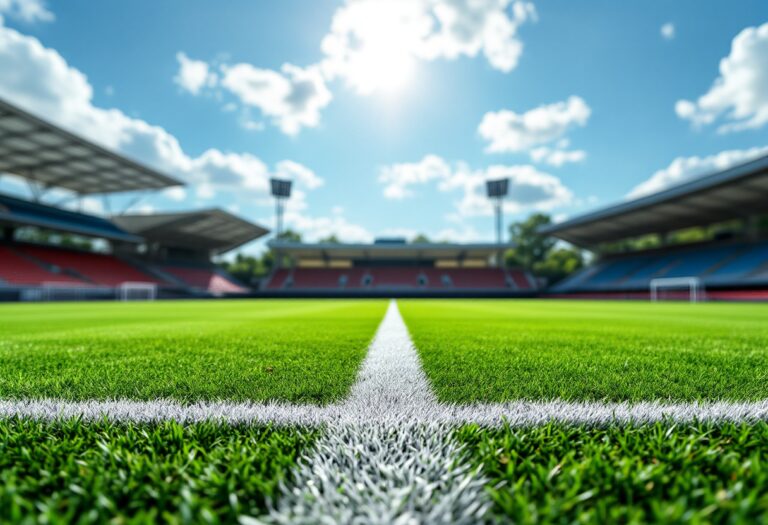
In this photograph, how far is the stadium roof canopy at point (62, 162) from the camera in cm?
1888

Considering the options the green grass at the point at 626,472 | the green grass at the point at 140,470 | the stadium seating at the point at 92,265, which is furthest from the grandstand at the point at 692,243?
the stadium seating at the point at 92,265

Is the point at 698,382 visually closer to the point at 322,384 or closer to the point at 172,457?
the point at 322,384

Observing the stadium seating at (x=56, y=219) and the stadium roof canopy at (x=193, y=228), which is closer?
the stadium seating at (x=56, y=219)

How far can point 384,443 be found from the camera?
974mm

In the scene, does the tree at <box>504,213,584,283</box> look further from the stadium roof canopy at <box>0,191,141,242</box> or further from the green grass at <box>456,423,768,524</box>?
the green grass at <box>456,423,768,524</box>

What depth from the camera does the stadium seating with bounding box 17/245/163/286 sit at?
26.2 metres

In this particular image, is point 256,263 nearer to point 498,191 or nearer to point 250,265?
point 250,265

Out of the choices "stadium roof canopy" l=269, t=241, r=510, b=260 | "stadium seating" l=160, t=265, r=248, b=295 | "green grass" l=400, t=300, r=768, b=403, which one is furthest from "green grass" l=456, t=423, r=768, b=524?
"stadium seating" l=160, t=265, r=248, b=295

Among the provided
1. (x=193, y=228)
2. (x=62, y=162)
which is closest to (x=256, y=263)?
(x=193, y=228)

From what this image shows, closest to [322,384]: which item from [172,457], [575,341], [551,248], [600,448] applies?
[172,457]

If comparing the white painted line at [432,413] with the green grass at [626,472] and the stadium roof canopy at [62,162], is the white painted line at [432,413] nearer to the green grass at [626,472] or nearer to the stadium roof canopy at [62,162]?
the green grass at [626,472]

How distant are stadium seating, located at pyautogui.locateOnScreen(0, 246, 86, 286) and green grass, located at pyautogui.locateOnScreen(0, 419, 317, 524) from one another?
91.1 feet

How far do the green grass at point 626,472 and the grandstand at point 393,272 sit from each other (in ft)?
108

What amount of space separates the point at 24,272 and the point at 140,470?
3042 cm
